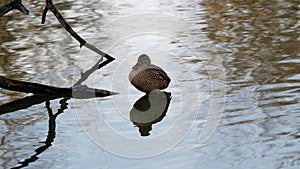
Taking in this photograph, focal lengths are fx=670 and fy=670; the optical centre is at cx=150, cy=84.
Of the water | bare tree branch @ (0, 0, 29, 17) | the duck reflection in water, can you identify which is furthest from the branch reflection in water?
bare tree branch @ (0, 0, 29, 17)

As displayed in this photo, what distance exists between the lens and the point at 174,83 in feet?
21.0

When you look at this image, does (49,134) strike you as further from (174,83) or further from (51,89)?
(174,83)

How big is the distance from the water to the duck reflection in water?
0.06 meters

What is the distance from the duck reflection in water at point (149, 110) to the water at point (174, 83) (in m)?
0.06

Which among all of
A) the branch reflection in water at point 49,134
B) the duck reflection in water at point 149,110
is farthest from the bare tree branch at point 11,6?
the duck reflection in water at point 149,110

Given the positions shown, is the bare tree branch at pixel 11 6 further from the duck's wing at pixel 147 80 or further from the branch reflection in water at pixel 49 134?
the duck's wing at pixel 147 80

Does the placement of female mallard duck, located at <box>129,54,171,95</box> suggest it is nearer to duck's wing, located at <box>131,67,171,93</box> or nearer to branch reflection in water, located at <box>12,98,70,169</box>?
duck's wing, located at <box>131,67,171,93</box>

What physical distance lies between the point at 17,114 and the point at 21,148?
0.87 metres

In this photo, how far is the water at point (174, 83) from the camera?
475cm

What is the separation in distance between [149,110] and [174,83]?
68 centimetres

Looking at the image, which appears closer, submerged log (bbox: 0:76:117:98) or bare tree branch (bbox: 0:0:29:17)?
submerged log (bbox: 0:76:117:98)

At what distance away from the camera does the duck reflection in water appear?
5467 millimetres

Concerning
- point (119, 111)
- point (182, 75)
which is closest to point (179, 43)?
point (182, 75)

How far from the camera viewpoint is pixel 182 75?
21.7 ft
